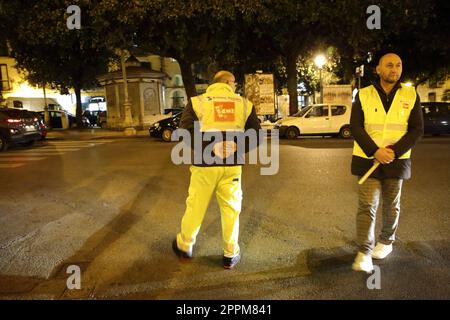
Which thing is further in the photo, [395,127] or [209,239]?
[209,239]

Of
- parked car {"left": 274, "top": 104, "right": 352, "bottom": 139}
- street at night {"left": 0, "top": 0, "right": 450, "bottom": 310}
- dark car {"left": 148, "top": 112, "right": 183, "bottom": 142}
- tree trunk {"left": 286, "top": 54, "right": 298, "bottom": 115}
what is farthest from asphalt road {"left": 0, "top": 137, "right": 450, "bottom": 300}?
tree trunk {"left": 286, "top": 54, "right": 298, "bottom": 115}

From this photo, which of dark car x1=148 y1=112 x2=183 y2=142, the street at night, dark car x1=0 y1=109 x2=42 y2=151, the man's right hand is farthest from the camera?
dark car x1=148 y1=112 x2=183 y2=142

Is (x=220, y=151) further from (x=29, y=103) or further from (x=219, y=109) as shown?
(x=29, y=103)

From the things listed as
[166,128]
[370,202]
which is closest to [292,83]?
[166,128]

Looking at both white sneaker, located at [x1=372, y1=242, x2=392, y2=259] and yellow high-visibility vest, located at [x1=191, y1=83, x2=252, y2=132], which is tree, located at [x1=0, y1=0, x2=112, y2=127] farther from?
white sneaker, located at [x1=372, y1=242, x2=392, y2=259]

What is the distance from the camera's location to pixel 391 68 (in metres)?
3.71

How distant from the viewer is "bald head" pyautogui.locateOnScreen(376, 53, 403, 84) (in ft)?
12.2

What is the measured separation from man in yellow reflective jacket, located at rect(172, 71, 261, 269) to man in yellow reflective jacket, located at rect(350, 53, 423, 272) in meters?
1.04

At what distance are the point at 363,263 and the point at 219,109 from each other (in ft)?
6.26

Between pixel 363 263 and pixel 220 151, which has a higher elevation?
pixel 220 151

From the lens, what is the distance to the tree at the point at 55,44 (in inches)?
691

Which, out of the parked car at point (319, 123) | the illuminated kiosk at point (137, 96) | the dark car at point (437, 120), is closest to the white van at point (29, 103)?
the illuminated kiosk at point (137, 96)

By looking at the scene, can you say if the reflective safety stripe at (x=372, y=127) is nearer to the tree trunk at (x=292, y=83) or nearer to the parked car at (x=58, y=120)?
the tree trunk at (x=292, y=83)

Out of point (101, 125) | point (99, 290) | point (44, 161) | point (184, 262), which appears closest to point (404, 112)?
point (184, 262)
